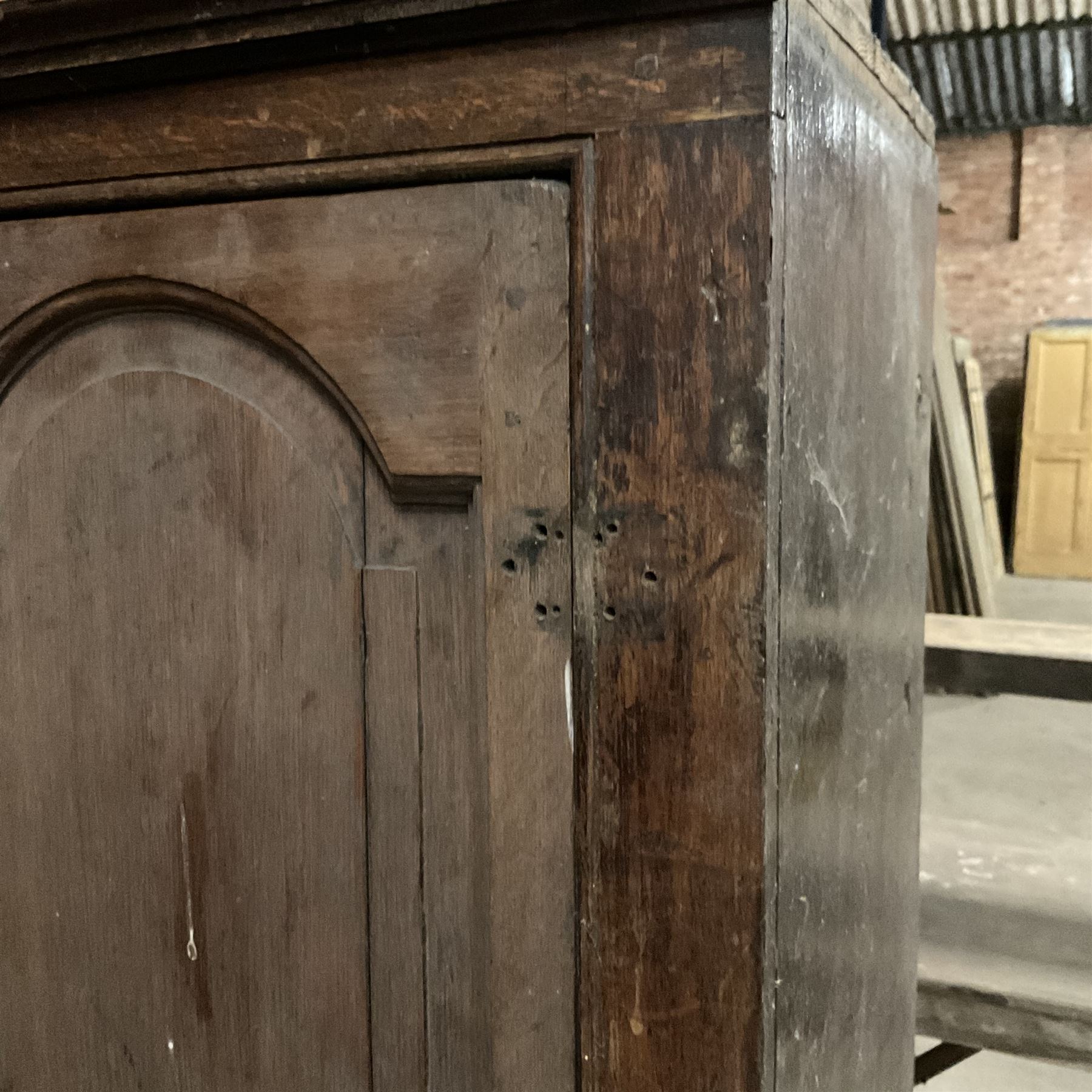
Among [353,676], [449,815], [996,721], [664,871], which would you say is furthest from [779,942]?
[996,721]

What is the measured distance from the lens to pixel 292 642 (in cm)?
77

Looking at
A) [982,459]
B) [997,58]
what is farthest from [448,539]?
[997,58]

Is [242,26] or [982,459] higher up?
[242,26]

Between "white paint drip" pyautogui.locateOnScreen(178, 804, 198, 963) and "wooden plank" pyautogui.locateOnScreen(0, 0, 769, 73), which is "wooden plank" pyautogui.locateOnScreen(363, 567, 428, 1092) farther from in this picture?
"wooden plank" pyautogui.locateOnScreen(0, 0, 769, 73)

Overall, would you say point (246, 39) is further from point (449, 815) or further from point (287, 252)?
point (449, 815)

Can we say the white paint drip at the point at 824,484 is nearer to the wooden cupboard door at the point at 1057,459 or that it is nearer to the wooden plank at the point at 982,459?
the wooden plank at the point at 982,459

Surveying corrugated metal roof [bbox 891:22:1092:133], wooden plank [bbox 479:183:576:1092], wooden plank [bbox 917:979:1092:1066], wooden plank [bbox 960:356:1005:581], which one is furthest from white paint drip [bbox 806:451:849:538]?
corrugated metal roof [bbox 891:22:1092:133]

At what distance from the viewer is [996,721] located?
3.04 metres

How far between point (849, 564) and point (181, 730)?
0.53 m

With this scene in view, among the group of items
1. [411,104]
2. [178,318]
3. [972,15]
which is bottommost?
[178,318]

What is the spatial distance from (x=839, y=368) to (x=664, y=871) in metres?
0.36

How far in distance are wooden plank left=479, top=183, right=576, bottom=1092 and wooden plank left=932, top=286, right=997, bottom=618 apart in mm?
2288

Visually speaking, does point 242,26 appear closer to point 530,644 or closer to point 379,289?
point 379,289

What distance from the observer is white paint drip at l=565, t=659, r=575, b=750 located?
2.22ft
